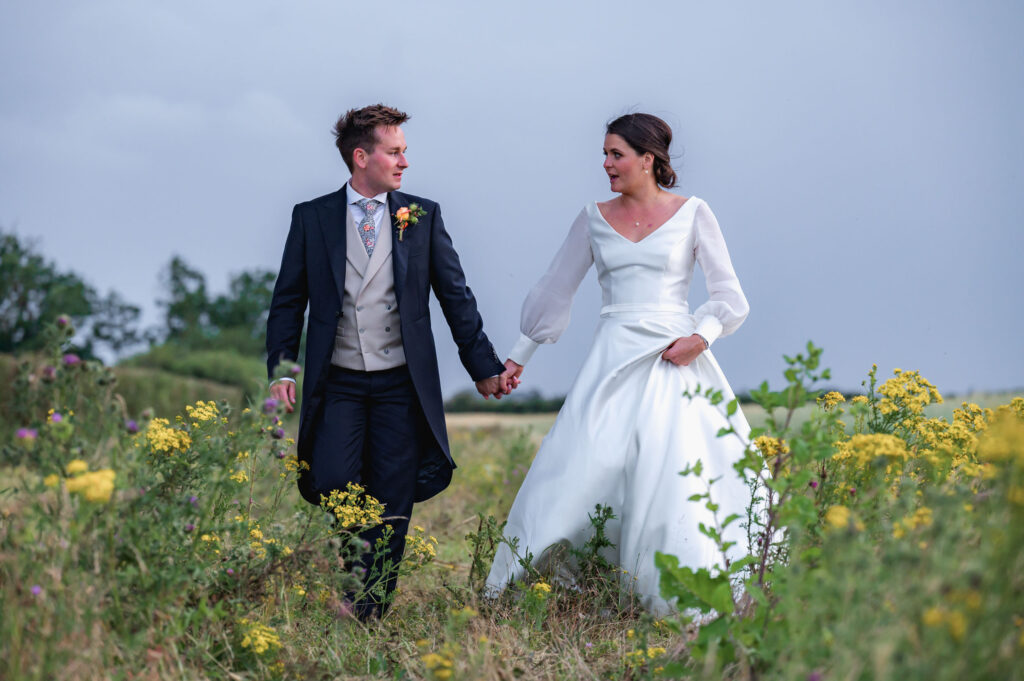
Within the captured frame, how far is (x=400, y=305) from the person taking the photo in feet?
14.4

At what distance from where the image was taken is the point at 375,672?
11.3 feet

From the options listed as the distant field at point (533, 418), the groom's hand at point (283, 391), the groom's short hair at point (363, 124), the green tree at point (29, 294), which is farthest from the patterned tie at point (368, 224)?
the green tree at point (29, 294)

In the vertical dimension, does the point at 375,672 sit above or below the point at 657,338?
below

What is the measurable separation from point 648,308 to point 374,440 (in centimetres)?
141

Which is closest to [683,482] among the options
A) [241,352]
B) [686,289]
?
[686,289]

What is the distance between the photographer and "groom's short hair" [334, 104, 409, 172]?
4.46 meters

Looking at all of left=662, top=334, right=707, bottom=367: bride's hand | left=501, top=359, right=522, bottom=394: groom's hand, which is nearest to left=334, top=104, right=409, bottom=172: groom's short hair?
left=501, top=359, right=522, bottom=394: groom's hand

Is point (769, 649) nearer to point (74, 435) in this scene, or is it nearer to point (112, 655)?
point (112, 655)

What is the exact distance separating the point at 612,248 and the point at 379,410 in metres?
1.31

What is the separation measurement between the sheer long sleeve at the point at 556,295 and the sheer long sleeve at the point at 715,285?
579 mm

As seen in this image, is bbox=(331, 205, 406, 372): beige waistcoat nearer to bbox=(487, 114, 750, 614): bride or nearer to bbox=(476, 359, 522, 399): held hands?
bbox=(476, 359, 522, 399): held hands

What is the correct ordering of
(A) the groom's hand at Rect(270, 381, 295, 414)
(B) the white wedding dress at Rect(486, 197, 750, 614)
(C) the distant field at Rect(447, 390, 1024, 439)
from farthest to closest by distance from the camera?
(C) the distant field at Rect(447, 390, 1024, 439)
(A) the groom's hand at Rect(270, 381, 295, 414)
(B) the white wedding dress at Rect(486, 197, 750, 614)

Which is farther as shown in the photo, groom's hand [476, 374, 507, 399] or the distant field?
the distant field

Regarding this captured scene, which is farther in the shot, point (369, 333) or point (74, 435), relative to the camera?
point (369, 333)
